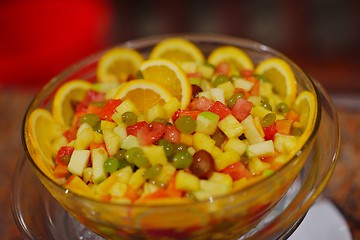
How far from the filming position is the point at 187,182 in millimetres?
1061

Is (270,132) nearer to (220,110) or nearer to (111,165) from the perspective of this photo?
(220,110)

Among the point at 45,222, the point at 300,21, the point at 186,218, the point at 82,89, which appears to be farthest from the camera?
the point at 300,21

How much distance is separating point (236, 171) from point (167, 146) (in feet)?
0.52

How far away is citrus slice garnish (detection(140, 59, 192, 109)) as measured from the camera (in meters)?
1.29

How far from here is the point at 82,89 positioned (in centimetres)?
149

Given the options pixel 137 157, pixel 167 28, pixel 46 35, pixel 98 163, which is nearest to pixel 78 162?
pixel 98 163

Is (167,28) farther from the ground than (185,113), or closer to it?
closer to it

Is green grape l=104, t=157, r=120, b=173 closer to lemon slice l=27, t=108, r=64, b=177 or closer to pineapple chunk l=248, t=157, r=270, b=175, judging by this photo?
lemon slice l=27, t=108, r=64, b=177

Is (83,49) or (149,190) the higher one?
(149,190)

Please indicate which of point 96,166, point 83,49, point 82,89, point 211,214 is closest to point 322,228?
point 211,214

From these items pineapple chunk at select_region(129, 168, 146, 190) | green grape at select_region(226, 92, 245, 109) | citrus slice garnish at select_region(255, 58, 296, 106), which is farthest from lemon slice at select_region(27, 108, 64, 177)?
citrus slice garnish at select_region(255, 58, 296, 106)

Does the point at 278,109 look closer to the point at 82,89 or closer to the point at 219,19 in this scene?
the point at 82,89

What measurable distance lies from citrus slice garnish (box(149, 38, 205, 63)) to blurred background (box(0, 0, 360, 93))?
106cm

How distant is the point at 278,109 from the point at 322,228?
1.11 ft
